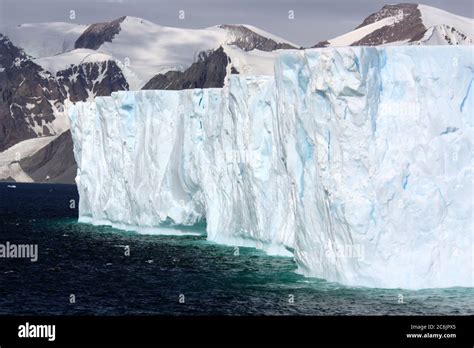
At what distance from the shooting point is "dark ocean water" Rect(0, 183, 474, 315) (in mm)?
31141

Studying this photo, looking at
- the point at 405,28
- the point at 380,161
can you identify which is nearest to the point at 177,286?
the point at 380,161

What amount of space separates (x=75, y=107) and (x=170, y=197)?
52.6 ft

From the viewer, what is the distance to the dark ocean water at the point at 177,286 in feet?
102

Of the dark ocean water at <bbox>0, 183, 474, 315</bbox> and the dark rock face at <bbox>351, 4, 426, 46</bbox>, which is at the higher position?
the dark rock face at <bbox>351, 4, 426, 46</bbox>

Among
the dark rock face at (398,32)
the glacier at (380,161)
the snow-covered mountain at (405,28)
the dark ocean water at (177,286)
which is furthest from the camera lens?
the dark rock face at (398,32)

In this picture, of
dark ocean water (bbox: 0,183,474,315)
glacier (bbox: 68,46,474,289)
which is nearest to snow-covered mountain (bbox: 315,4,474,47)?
dark ocean water (bbox: 0,183,474,315)

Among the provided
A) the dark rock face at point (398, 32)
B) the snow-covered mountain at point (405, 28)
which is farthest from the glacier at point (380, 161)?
the dark rock face at point (398, 32)

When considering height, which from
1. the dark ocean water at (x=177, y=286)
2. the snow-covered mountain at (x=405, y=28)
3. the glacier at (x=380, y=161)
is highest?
the snow-covered mountain at (x=405, y=28)

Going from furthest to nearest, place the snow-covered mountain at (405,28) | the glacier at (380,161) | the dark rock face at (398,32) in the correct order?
the dark rock face at (398,32) → the snow-covered mountain at (405,28) → the glacier at (380,161)

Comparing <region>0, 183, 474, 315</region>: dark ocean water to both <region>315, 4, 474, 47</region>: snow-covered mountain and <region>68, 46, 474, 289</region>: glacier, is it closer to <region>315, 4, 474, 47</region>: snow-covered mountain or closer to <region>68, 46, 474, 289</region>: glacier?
<region>68, 46, 474, 289</region>: glacier

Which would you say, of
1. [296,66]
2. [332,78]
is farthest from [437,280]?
[296,66]

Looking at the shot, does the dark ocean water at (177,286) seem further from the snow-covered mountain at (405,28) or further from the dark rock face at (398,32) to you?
the dark rock face at (398,32)

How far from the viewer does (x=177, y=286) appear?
36938 millimetres

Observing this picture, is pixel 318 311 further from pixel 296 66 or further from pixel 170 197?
pixel 170 197
